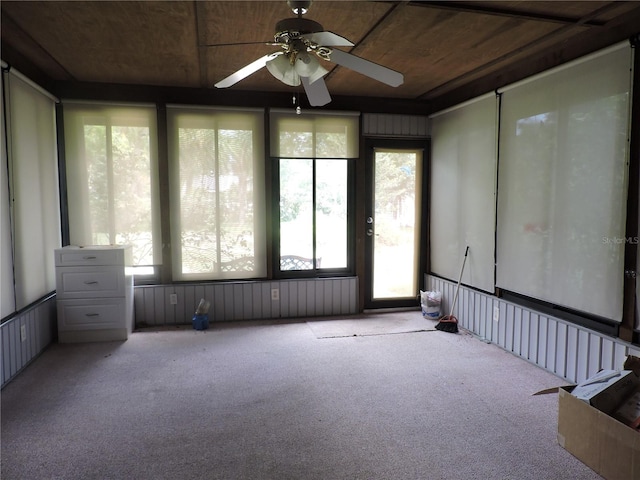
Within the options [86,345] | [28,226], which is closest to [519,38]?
[28,226]

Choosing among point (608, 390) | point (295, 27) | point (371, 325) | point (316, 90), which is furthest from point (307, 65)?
point (371, 325)

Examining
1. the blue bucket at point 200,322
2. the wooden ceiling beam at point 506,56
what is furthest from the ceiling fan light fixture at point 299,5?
the blue bucket at point 200,322

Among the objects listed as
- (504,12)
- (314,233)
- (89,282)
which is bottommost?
(89,282)

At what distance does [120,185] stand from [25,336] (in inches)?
63.6

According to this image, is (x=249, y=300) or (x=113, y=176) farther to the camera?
(x=249, y=300)

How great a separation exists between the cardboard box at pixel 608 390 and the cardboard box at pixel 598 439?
44mm

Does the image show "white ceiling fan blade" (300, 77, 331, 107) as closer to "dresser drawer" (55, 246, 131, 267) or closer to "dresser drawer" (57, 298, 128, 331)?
"dresser drawer" (55, 246, 131, 267)

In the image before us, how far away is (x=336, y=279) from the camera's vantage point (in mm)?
4711

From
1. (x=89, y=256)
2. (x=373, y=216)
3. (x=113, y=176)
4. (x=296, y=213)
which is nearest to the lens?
(x=89, y=256)

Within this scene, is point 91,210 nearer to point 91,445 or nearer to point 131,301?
point 131,301

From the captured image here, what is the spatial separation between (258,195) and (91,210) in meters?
1.64

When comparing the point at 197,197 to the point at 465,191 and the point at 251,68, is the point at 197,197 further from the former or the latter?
the point at 465,191

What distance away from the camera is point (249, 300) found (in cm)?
451

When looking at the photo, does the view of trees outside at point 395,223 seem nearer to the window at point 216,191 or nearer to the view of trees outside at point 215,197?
the window at point 216,191
